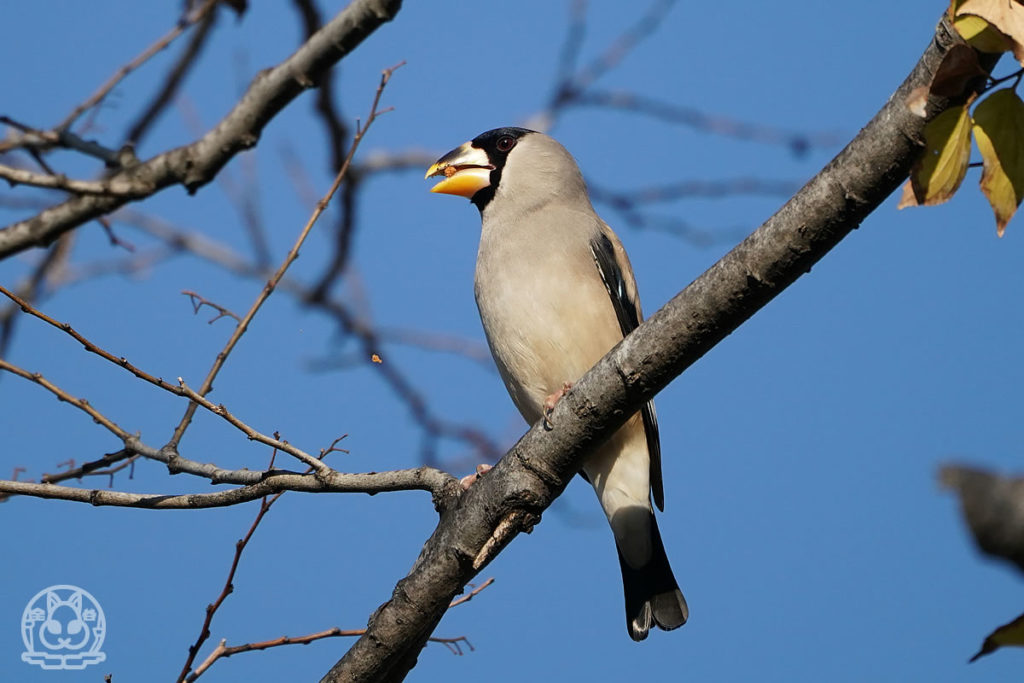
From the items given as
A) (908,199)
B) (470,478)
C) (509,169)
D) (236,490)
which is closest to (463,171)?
(509,169)

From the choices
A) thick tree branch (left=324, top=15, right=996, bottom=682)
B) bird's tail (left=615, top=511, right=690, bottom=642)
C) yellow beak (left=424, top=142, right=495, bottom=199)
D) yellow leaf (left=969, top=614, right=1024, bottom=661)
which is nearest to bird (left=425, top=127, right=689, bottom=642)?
bird's tail (left=615, top=511, right=690, bottom=642)

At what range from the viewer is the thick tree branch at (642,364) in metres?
2.22

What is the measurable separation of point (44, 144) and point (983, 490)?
13.3 ft

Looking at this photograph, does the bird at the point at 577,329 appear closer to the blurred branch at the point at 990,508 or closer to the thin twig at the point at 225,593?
the thin twig at the point at 225,593

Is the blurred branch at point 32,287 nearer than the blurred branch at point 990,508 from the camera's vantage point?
No

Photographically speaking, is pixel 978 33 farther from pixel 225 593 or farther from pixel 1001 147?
pixel 225 593

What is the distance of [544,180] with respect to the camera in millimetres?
5398

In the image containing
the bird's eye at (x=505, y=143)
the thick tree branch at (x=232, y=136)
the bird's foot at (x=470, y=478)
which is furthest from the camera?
the bird's eye at (x=505, y=143)

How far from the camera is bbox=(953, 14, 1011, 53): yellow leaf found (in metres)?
1.76

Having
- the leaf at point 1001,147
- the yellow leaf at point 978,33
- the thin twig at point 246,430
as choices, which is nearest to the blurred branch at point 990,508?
the leaf at point 1001,147

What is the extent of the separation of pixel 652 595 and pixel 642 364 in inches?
94.9

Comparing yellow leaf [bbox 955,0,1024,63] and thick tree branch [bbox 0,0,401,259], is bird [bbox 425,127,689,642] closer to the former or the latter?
thick tree branch [bbox 0,0,401,259]

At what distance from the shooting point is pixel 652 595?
4.73 meters

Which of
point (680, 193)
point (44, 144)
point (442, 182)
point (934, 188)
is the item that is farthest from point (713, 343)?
point (680, 193)
